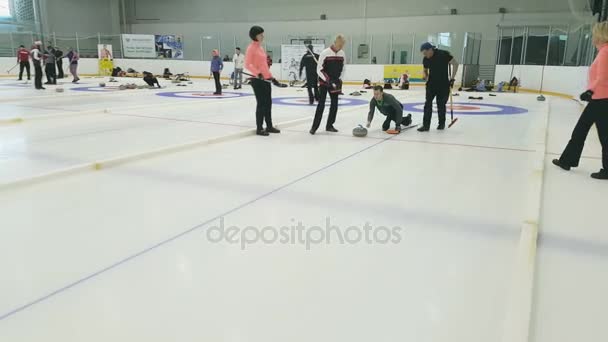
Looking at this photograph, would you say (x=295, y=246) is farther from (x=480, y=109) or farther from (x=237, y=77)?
(x=237, y=77)

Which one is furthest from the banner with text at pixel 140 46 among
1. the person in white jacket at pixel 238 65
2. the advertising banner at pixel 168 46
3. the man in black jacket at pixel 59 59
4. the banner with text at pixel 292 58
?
the person in white jacket at pixel 238 65

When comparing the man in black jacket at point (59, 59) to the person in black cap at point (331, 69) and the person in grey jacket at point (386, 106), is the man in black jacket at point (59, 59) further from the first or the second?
the person in grey jacket at point (386, 106)

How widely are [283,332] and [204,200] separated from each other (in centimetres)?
199

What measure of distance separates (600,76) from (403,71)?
58.5 feet

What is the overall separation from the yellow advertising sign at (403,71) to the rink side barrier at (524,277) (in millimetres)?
18222

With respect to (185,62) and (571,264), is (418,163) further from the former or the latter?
(185,62)

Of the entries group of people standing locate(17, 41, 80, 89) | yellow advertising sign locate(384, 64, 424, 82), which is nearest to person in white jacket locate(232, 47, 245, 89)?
group of people standing locate(17, 41, 80, 89)

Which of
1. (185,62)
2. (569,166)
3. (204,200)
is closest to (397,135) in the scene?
(569,166)

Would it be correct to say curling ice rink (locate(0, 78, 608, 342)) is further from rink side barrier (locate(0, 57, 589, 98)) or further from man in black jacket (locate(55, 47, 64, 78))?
man in black jacket (locate(55, 47, 64, 78))

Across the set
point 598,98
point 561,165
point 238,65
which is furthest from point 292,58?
point 598,98

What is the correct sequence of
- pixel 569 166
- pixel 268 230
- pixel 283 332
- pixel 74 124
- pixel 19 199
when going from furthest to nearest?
1. pixel 74 124
2. pixel 569 166
3. pixel 19 199
4. pixel 268 230
5. pixel 283 332

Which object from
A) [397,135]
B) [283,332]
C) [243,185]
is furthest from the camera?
[397,135]

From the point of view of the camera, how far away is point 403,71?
21.7m

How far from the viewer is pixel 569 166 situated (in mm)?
4926
